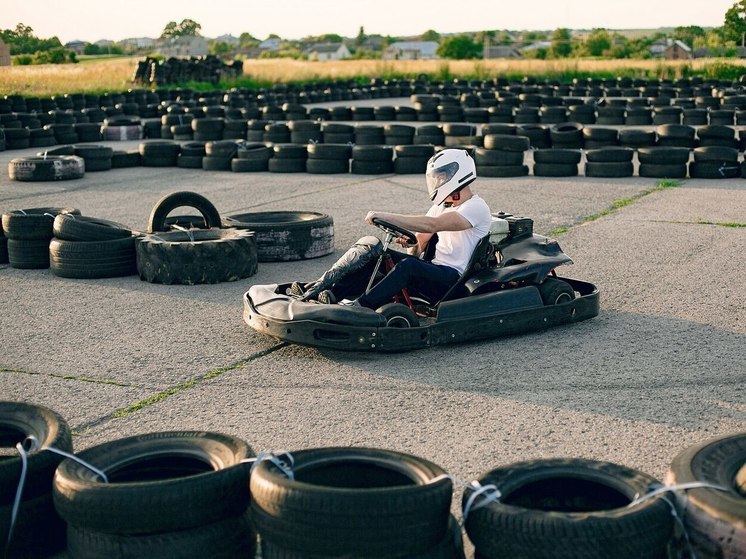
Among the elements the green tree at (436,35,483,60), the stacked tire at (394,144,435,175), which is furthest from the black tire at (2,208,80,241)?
the green tree at (436,35,483,60)

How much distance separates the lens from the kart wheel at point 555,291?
6.32m

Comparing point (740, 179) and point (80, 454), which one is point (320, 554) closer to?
point (80, 454)

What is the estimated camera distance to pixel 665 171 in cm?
1359

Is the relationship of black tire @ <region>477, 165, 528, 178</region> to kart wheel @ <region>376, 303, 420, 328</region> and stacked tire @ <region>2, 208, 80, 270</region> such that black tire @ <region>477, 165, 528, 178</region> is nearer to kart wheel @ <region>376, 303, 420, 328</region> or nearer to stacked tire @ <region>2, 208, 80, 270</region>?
stacked tire @ <region>2, 208, 80, 270</region>

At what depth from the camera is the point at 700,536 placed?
3.11 metres

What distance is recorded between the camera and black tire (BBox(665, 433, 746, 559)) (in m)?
3.03

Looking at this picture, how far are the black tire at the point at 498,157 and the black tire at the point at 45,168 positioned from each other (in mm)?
5749

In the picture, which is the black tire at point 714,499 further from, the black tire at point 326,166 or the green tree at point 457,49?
the green tree at point 457,49

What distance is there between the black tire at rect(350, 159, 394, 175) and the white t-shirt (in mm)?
8328

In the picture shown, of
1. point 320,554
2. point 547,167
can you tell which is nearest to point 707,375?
point 320,554

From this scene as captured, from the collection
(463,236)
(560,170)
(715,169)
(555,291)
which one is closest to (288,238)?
(463,236)

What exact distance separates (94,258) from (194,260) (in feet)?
2.88

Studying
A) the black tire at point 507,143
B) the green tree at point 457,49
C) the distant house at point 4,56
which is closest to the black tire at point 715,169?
the black tire at point 507,143

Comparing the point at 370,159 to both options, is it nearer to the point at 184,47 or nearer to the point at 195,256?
the point at 195,256
